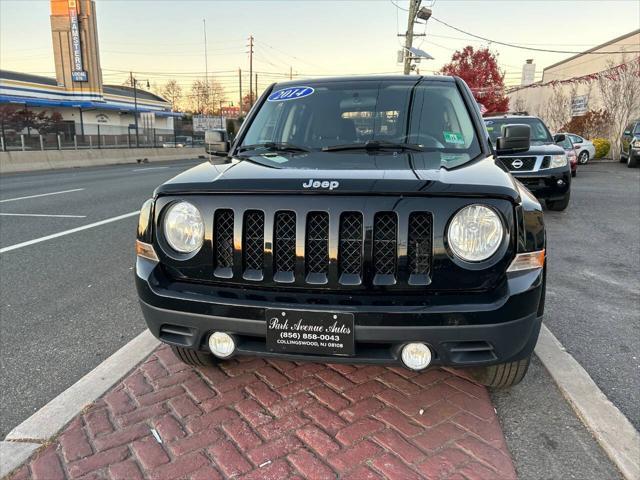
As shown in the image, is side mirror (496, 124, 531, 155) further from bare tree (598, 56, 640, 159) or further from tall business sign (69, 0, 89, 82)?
tall business sign (69, 0, 89, 82)

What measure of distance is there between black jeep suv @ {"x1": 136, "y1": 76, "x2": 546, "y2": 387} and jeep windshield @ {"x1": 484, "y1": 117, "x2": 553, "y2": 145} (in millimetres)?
7733

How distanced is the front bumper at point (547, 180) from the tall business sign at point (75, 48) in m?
51.8

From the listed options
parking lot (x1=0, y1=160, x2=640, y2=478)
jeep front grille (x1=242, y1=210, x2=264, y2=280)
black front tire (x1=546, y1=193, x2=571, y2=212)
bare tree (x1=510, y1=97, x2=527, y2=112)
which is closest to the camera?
jeep front grille (x1=242, y1=210, x2=264, y2=280)

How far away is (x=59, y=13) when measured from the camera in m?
47.8

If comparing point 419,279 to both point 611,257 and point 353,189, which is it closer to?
point 353,189

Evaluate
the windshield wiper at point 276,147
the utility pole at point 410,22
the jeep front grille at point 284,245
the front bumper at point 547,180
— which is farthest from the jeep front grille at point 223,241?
the utility pole at point 410,22

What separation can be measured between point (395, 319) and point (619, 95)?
27.3 m

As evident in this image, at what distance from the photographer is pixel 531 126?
9.95m

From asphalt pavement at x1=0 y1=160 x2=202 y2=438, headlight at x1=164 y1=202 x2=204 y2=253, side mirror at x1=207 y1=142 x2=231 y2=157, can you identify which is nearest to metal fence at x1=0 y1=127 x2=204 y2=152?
asphalt pavement at x1=0 y1=160 x2=202 y2=438

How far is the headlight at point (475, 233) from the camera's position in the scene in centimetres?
213

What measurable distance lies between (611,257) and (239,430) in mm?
5263

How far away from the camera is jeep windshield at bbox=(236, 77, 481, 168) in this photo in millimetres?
2959

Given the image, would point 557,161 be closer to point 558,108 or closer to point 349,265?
point 349,265

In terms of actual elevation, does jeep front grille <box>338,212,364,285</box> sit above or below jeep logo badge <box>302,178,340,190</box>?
below
